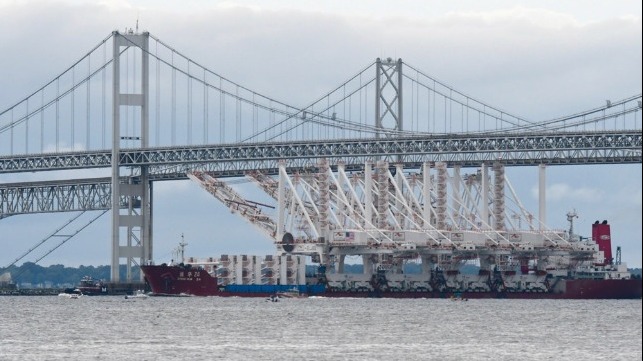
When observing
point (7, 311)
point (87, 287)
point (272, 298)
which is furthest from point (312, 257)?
point (7, 311)

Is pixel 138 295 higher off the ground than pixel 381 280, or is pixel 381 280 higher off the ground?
pixel 381 280

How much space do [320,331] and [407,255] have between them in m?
49.5

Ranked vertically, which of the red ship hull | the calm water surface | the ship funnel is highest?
the ship funnel

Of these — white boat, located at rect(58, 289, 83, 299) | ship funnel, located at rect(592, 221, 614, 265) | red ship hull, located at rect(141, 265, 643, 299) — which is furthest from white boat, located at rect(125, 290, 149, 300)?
ship funnel, located at rect(592, 221, 614, 265)

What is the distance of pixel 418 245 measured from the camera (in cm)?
12231

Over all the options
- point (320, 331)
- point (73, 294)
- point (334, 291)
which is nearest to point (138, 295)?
point (73, 294)

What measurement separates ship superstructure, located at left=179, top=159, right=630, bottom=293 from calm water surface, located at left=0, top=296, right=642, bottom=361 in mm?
13582

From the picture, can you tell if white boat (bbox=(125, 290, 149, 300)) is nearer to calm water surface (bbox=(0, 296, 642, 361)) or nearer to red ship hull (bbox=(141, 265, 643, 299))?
red ship hull (bbox=(141, 265, 643, 299))

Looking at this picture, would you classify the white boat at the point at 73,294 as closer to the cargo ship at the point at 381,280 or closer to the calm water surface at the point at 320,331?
the cargo ship at the point at 381,280

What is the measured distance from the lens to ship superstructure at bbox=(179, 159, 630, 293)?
123 metres

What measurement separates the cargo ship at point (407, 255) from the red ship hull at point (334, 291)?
7 centimetres

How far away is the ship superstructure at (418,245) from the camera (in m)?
123

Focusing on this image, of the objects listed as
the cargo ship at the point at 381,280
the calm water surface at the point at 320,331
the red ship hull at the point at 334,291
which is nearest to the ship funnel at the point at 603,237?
the cargo ship at the point at 381,280

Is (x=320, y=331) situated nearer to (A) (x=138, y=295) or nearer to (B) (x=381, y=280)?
(B) (x=381, y=280)
